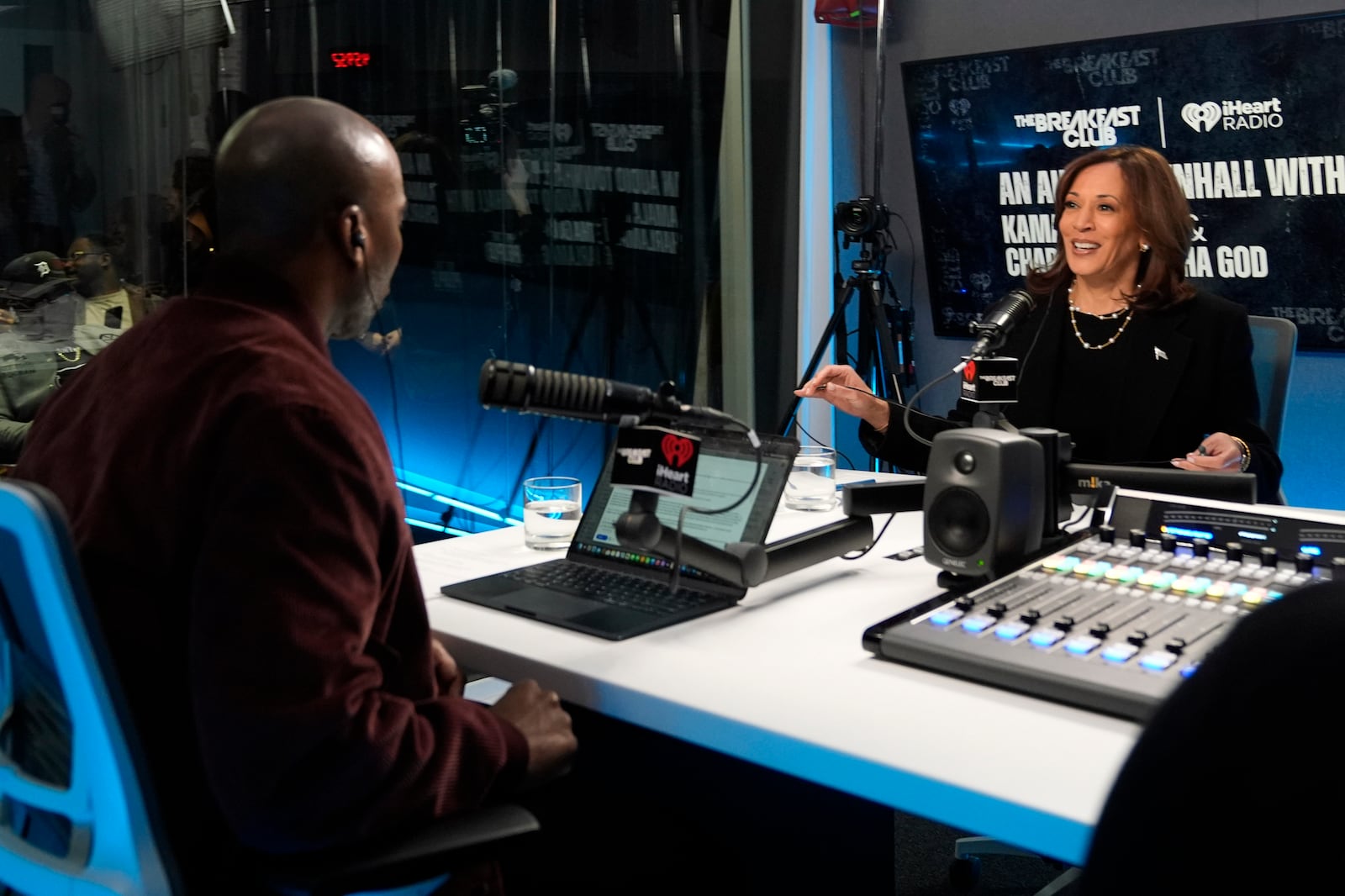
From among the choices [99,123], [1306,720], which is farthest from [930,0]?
[1306,720]

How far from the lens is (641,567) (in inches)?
62.9

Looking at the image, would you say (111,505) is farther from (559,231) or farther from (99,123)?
(559,231)

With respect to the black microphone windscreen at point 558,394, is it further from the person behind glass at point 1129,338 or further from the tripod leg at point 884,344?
the tripod leg at point 884,344

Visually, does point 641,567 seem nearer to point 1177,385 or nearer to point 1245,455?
point 1245,455

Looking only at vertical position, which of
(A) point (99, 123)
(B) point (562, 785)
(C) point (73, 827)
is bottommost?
(B) point (562, 785)

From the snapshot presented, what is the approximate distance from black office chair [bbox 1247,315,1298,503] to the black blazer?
5 centimetres

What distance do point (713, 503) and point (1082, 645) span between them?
59 cm

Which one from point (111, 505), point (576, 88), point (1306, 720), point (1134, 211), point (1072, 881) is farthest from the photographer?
point (576, 88)

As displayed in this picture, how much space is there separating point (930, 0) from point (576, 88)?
149 cm

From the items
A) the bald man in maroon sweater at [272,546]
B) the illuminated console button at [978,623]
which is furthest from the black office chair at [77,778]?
the illuminated console button at [978,623]

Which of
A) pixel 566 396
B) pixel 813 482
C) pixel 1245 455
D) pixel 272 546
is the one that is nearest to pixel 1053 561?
pixel 566 396

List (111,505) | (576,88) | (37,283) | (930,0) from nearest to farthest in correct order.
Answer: (111,505) < (37,283) < (576,88) < (930,0)

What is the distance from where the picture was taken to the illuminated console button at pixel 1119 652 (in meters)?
1.11

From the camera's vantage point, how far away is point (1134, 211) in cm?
286
